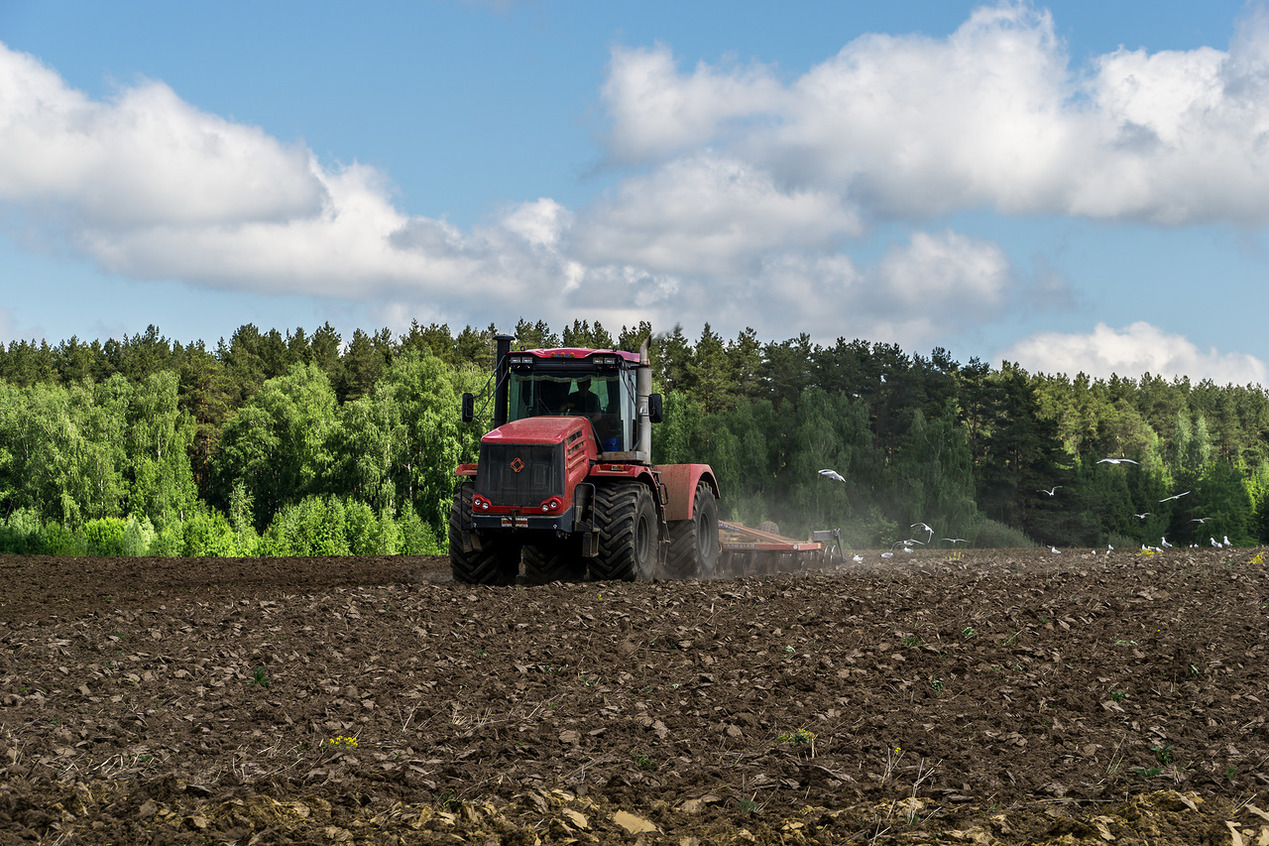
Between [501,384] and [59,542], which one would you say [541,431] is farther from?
[59,542]

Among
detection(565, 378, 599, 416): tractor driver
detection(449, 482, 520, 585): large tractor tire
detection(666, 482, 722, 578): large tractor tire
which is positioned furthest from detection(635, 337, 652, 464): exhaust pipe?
detection(449, 482, 520, 585): large tractor tire

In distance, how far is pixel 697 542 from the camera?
1589 cm

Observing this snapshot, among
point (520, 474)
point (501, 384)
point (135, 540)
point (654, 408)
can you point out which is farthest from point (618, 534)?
point (135, 540)

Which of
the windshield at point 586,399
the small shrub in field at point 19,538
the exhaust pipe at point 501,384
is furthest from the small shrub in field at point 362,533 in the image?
the windshield at point 586,399

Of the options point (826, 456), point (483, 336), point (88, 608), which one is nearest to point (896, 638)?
point (88, 608)

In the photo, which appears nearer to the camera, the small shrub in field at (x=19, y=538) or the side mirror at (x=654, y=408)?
the side mirror at (x=654, y=408)

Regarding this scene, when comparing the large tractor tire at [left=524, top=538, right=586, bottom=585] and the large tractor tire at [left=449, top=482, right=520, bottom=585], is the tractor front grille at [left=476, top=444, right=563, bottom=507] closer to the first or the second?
the large tractor tire at [left=449, top=482, right=520, bottom=585]

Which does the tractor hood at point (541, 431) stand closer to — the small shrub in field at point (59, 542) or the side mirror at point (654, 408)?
the side mirror at point (654, 408)

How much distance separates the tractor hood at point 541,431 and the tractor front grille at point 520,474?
8 centimetres

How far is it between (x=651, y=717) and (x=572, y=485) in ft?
21.2

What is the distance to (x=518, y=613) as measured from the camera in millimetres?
10711

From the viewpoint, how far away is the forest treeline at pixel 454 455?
182ft

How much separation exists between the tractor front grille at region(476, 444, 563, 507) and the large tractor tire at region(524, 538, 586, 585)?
1056mm

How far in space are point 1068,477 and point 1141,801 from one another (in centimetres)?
6723
